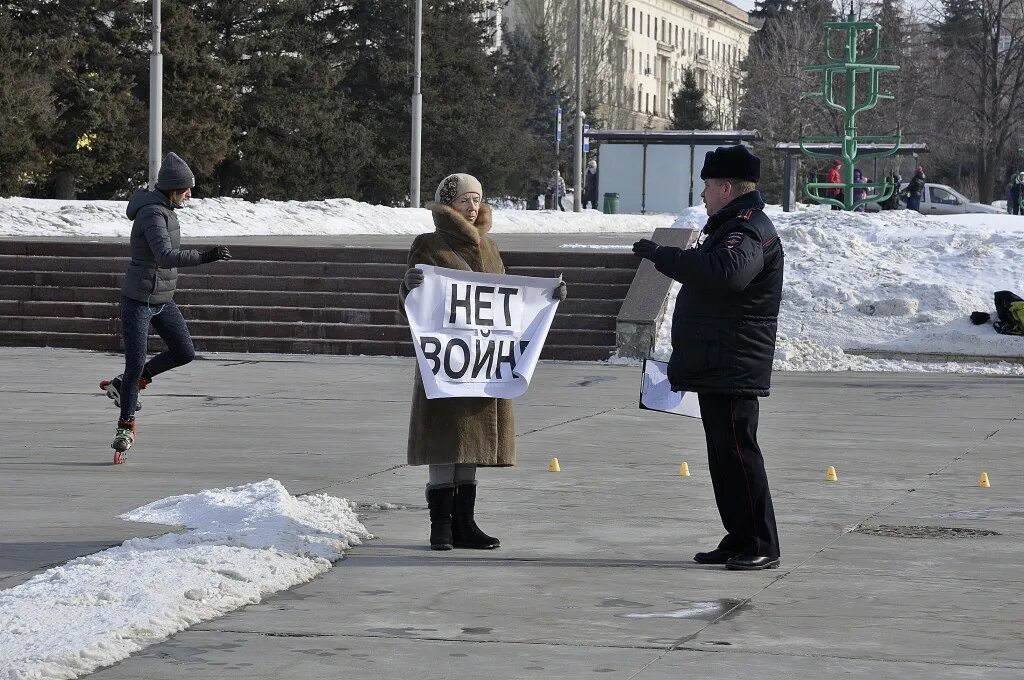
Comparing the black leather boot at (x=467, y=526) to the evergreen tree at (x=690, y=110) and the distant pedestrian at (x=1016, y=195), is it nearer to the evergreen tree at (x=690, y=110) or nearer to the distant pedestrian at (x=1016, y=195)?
the distant pedestrian at (x=1016, y=195)

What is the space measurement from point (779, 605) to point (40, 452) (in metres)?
5.71

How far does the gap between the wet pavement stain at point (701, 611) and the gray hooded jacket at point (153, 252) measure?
489 centimetres

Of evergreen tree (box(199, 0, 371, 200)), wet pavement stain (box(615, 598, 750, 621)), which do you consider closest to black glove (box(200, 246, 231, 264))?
wet pavement stain (box(615, 598, 750, 621))

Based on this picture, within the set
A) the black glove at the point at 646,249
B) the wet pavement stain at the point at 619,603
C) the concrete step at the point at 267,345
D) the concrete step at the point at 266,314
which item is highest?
the black glove at the point at 646,249

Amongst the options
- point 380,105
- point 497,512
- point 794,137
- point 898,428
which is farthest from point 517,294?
point 794,137

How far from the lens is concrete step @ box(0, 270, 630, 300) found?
64.7ft

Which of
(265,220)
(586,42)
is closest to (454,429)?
(265,220)

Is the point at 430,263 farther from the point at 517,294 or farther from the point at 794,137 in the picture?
the point at 794,137

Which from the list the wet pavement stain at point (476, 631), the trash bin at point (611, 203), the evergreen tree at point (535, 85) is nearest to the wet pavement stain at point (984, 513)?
the wet pavement stain at point (476, 631)

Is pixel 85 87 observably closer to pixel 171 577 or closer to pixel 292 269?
pixel 292 269

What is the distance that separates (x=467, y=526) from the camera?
23.4 feet

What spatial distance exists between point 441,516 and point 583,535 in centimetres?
73

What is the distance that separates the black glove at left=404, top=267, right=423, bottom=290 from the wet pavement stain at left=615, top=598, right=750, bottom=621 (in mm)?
1883

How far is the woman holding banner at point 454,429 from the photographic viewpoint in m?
7.11
